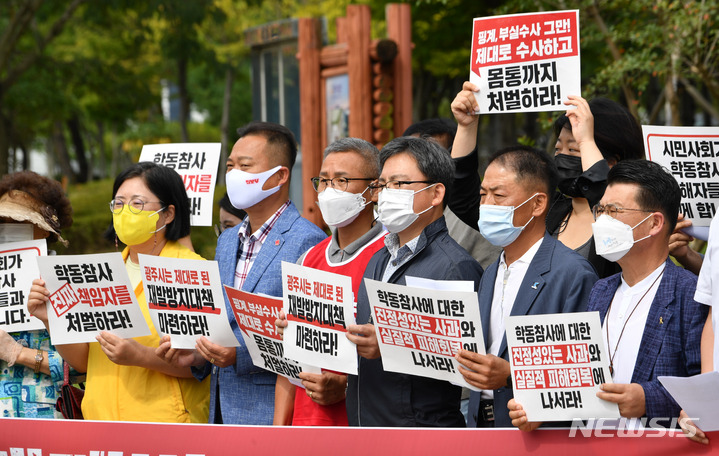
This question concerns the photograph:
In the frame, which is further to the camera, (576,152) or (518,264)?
(576,152)

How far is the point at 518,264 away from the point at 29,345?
2.39 m

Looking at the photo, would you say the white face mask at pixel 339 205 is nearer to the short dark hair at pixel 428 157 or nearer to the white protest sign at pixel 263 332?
the short dark hair at pixel 428 157

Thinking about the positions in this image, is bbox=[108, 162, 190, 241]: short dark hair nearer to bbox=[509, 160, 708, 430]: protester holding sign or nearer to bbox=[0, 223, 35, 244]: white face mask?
bbox=[0, 223, 35, 244]: white face mask

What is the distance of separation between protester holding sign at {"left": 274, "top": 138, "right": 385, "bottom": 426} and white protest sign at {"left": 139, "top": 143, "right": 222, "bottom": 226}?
1.03m

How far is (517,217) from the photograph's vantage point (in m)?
3.54

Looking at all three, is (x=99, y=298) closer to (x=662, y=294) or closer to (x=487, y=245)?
(x=487, y=245)

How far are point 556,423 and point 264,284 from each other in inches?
57.8

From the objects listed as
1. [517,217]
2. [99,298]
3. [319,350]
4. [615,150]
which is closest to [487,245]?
[615,150]

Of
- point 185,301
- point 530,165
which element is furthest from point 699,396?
point 185,301

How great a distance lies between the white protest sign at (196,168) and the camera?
494cm

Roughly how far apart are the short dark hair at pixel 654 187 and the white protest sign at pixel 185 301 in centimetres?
171

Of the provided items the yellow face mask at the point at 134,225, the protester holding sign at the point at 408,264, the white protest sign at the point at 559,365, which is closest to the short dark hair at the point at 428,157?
the protester holding sign at the point at 408,264

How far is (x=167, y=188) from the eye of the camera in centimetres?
422

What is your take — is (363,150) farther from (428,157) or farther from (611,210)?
(611,210)
